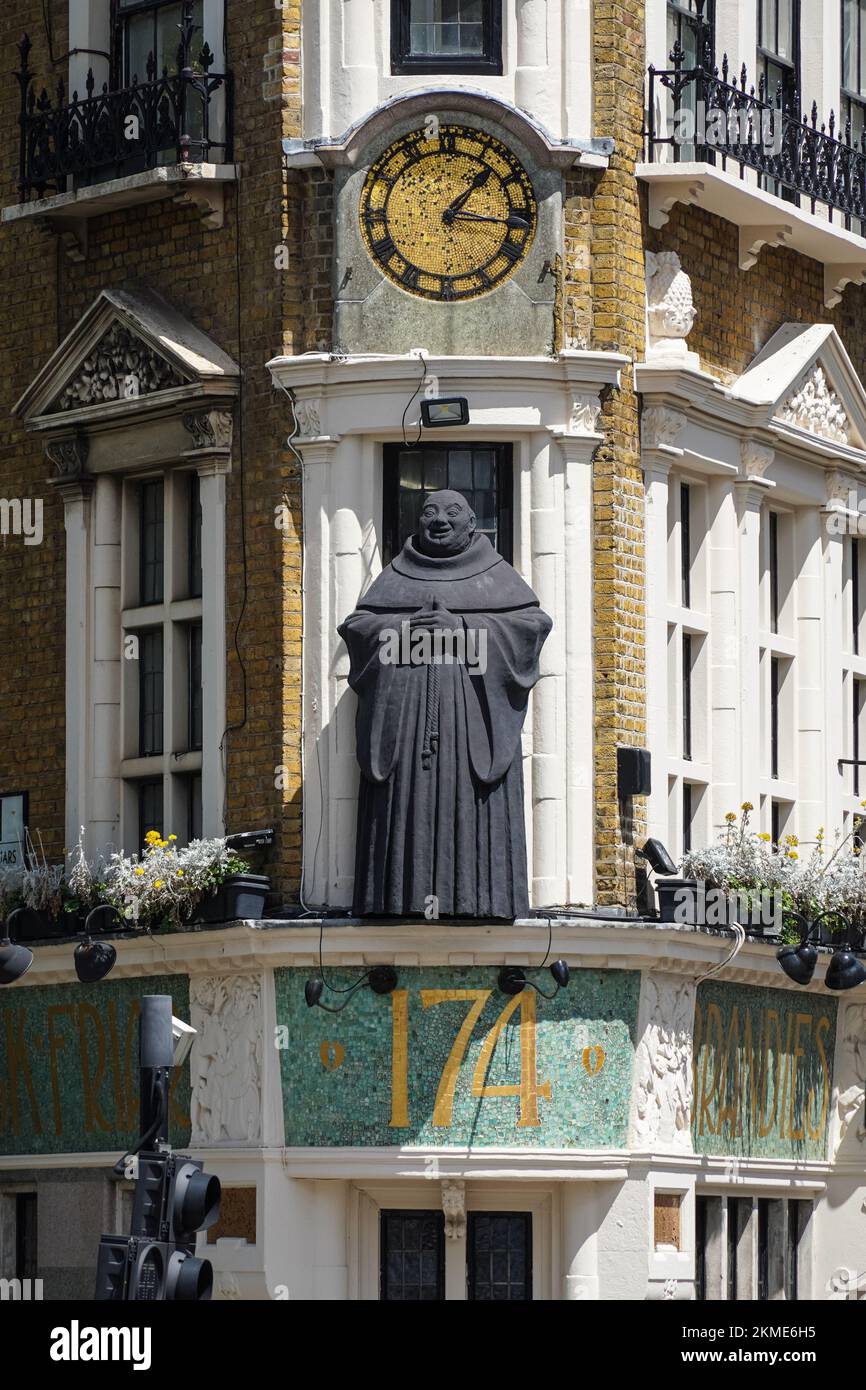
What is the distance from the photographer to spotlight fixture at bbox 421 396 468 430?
30094 millimetres

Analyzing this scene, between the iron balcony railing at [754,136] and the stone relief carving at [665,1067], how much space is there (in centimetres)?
690

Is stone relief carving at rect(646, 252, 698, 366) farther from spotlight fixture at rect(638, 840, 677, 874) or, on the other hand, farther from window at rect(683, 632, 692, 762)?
spotlight fixture at rect(638, 840, 677, 874)

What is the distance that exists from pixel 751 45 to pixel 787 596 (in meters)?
4.85

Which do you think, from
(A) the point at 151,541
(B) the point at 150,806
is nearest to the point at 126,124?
(A) the point at 151,541

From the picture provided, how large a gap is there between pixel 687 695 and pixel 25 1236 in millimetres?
7263

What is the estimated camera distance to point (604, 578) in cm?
3066

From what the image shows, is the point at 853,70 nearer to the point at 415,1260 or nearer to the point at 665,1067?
the point at 665,1067

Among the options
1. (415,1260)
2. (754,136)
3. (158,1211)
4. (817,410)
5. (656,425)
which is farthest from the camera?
(817,410)

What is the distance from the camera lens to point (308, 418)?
100 ft

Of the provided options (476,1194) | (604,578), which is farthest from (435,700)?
(476,1194)

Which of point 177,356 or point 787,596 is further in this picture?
point 787,596

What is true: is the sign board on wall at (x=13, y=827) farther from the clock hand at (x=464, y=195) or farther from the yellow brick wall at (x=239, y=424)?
the clock hand at (x=464, y=195)

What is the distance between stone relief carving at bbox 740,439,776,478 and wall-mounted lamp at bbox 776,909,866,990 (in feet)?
12.7
